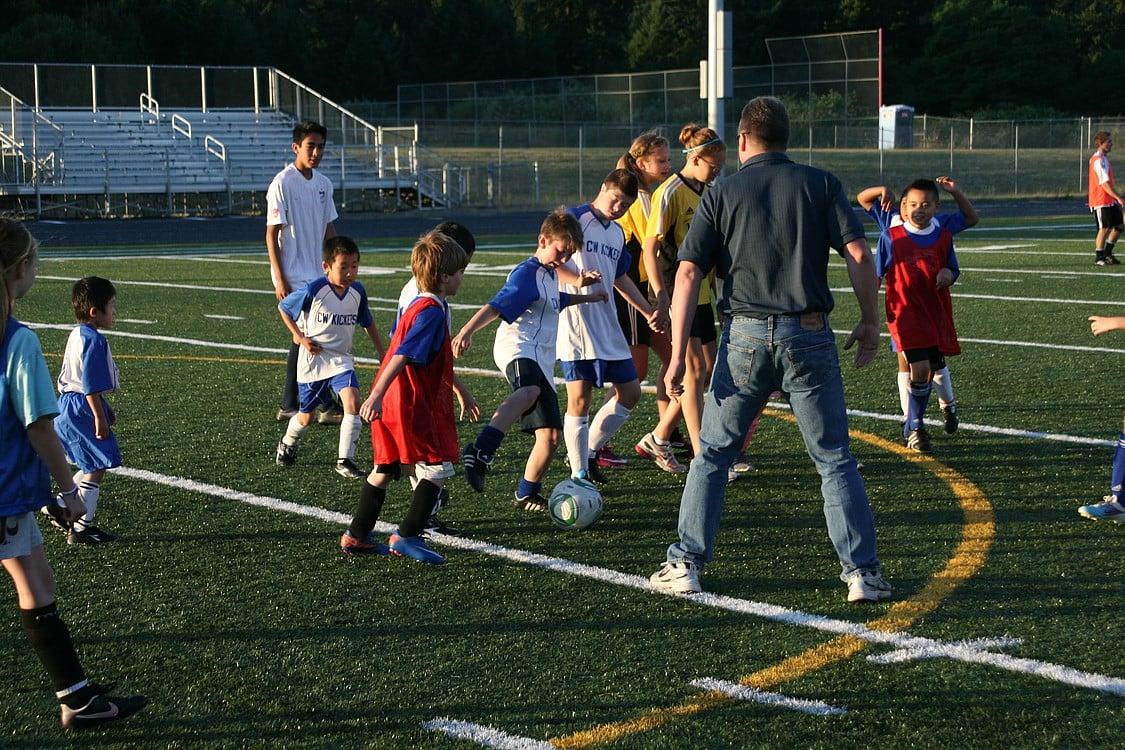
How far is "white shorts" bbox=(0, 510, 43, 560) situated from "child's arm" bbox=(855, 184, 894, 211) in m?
4.98

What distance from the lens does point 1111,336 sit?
40.1ft

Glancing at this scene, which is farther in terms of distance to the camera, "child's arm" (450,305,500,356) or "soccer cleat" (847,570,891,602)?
"child's arm" (450,305,500,356)

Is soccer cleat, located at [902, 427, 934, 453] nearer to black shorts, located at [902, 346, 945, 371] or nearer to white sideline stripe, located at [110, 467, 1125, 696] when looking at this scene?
black shorts, located at [902, 346, 945, 371]

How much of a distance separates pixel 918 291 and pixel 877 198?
602mm

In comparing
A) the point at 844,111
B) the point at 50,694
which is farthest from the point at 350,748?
the point at 844,111

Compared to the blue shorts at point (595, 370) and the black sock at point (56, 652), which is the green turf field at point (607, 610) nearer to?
the black sock at point (56, 652)

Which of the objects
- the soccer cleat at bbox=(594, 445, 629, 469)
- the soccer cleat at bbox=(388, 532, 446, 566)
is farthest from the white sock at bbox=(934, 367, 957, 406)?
the soccer cleat at bbox=(388, 532, 446, 566)

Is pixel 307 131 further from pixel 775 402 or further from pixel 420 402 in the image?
pixel 775 402

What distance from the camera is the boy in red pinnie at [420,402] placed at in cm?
545

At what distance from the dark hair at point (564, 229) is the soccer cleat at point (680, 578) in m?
1.81

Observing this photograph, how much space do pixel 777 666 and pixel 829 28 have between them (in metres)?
77.4

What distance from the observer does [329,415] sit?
887 cm

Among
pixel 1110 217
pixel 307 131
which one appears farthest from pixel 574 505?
pixel 1110 217

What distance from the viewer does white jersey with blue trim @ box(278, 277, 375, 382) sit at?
299 inches
